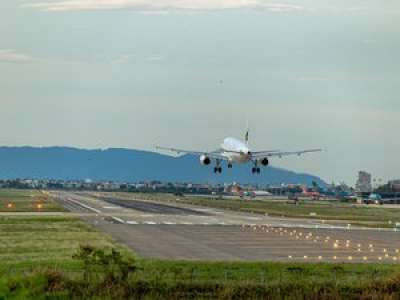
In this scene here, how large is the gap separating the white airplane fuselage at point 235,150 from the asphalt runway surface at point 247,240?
13581 millimetres

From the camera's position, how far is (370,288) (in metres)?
37.9

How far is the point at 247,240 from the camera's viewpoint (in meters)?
71.2

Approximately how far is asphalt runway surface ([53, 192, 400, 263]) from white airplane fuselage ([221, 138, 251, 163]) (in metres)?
13.6

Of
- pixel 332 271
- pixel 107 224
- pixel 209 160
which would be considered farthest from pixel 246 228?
pixel 332 271

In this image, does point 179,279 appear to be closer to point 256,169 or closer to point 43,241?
point 43,241

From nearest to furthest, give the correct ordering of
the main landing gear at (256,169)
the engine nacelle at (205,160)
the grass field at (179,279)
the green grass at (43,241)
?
the grass field at (179,279), the green grass at (43,241), the engine nacelle at (205,160), the main landing gear at (256,169)

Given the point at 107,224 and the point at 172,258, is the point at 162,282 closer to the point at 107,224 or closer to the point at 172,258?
the point at 172,258

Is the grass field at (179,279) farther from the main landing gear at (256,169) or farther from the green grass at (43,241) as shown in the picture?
the main landing gear at (256,169)

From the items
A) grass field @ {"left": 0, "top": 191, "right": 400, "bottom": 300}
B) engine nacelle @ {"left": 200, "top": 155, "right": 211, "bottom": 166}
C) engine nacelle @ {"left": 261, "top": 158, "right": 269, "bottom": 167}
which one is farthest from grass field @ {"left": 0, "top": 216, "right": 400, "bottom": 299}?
engine nacelle @ {"left": 261, "top": 158, "right": 269, "bottom": 167}

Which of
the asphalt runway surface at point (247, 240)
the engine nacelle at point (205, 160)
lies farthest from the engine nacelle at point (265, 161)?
the asphalt runway surface at point (247, 240)

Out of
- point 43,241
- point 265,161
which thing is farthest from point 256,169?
point 43,241

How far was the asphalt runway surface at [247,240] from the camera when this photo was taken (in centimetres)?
5827

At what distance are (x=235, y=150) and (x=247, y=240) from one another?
4451 cm

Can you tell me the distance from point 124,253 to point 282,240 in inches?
732
